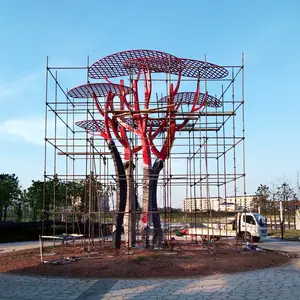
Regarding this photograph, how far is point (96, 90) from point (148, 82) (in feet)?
6.44

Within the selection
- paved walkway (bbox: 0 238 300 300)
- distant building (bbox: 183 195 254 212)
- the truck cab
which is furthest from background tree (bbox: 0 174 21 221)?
paved walkway (bbox: 0 238 300 300)

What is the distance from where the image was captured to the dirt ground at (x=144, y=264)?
11219 millimetres

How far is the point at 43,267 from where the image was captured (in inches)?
476

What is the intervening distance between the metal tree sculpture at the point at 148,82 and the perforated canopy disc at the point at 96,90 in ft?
1.44

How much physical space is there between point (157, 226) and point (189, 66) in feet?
18.7

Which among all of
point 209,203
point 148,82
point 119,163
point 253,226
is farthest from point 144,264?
point 253,226

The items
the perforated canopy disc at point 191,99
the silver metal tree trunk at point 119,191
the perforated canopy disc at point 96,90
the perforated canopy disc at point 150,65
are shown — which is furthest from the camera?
the perforated canopy disc at point 191,99

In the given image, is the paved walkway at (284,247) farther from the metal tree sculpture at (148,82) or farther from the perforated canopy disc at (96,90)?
the perforated canopy disc at (96,90)

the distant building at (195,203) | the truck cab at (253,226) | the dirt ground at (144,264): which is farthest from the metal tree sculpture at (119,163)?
the truck cab at (253,226)

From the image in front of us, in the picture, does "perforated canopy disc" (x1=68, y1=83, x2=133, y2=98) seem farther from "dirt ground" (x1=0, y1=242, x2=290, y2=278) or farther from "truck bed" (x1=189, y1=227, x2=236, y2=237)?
"truck bed" (x1=189, y1=227, x2=236, y2=237)

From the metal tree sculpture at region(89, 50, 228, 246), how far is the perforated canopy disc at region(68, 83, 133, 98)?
44 centimetres

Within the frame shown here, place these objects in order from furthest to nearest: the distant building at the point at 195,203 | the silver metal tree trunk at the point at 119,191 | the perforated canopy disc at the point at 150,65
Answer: the silver metal tree trunk at the point at 119,191
the distant building at the point at 195,203
the perforated canopy disc at the point at 150,65

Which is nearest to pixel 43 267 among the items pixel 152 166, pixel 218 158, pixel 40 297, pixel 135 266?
pixel 135 266

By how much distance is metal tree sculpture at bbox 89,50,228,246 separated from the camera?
1488cm
